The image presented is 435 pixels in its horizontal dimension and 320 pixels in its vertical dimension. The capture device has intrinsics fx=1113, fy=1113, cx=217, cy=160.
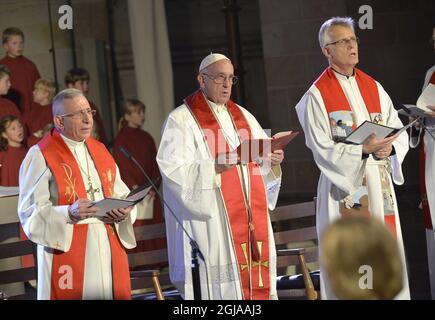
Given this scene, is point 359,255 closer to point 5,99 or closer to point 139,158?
point 5,99

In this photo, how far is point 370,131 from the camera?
6.40m

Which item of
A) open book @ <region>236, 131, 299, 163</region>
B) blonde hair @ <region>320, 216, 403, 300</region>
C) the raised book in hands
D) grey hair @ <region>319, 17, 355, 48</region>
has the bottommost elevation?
blonde hair @ <region>320, 216, 403, 300</region>

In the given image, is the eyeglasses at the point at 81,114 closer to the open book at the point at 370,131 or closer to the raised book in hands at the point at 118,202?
the raised book in hands at the point at 118,202

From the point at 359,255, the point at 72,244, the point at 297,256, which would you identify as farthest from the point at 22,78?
the point at 359,255

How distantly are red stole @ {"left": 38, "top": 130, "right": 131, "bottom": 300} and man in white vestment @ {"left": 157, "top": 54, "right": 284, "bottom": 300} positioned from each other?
1.74 ft

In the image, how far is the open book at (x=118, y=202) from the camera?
5887mm

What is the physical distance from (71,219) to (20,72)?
207 inches

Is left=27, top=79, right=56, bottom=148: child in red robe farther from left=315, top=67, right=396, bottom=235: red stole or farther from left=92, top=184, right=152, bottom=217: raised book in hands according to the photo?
left=92, top=184, right=152, bottom=217: raised book in hands

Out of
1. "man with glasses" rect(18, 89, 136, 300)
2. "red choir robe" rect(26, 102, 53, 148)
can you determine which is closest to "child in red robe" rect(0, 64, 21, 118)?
"red choir robe" rect(26, 102, 53, 148)

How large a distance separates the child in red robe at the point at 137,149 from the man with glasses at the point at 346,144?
4.53 metres

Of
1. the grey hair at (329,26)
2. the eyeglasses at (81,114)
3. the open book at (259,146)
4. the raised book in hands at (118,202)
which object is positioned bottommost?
the raised book in hands at (118,202)

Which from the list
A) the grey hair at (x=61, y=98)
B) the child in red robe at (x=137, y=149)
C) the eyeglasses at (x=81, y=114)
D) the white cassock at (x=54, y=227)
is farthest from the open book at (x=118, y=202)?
the child in red robe at (x=137, y=149)

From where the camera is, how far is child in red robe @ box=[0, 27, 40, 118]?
10992 mm
